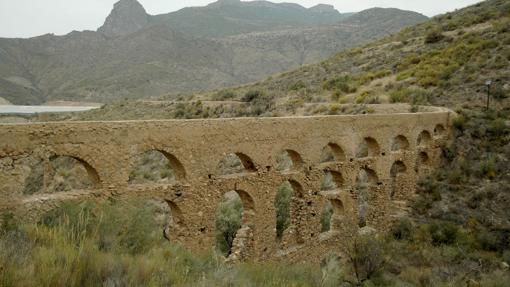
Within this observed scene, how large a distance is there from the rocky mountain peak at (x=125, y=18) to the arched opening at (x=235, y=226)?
320ft

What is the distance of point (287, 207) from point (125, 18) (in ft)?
336

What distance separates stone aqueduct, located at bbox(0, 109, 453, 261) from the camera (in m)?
7.54

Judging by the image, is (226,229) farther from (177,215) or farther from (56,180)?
(56,180)

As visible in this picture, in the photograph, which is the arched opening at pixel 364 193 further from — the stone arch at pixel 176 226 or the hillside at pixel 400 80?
the stone arch at pixel 176 226

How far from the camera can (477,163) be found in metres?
16.8

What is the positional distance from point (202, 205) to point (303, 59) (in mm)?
77478

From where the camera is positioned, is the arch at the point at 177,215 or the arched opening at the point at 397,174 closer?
the arch at the point at 177,215

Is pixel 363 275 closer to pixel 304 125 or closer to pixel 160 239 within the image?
pixel 304 125

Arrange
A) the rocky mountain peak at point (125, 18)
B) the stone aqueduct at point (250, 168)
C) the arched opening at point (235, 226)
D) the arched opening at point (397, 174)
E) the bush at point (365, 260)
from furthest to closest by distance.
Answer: the rocky mountain peak at point (125, 18) < the arched opening at point (397, 174) < the arched opening at point (235, 226) < the bush at point (365, 260) < the stone aqueduct at point (250, 168)

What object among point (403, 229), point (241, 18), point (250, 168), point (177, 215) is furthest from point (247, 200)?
point (241, 18)

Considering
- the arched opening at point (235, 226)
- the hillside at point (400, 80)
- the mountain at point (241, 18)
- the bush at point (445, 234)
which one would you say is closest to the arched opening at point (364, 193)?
the bush at point (445, 234)

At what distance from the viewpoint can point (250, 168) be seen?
35.7 feet

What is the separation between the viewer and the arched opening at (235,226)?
10523 mm

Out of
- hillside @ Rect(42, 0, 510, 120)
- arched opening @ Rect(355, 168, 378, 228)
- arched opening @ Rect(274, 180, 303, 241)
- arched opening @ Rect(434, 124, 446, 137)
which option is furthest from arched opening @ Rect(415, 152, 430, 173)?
arched opening @ Rect(274, 180, 303, 241)
